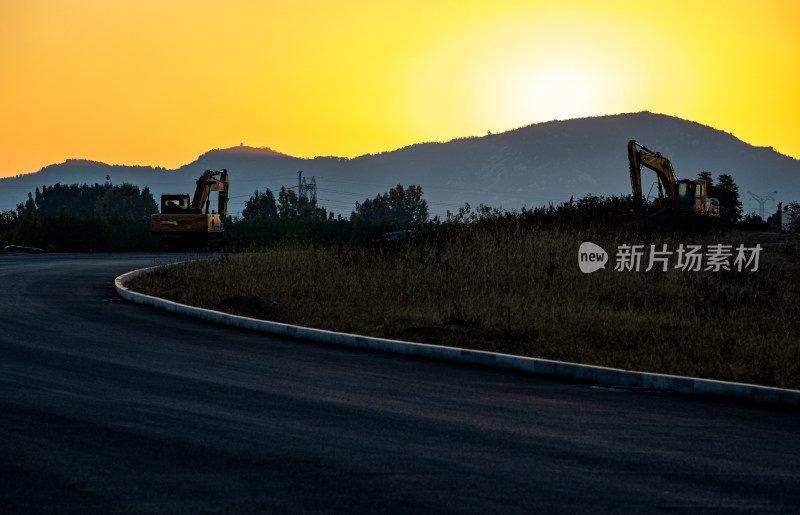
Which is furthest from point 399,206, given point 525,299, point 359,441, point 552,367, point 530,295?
point 359,441

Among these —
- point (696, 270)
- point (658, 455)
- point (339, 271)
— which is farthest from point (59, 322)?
point (696, 270)

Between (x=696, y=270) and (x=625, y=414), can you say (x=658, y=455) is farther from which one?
(x=696, y=270)

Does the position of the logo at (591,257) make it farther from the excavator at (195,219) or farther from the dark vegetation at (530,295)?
the excavator at (195,219)

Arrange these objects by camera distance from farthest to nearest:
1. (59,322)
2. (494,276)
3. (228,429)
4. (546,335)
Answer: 1. (494,276)
2. (59,322)
3. (546,335)
4. (228,429)

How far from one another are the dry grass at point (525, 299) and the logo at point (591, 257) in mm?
254

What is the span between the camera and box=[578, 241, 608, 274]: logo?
64.7 feet

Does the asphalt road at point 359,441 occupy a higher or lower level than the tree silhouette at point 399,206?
lower

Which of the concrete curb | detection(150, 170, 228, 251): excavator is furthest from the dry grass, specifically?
detection(150, 170, 228, 251): excavator

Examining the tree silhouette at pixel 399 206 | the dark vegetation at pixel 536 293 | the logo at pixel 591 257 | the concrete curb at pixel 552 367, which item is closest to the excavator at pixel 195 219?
the dark vegetation at pixel 536 293

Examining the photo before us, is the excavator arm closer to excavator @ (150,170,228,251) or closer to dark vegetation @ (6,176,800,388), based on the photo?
dark vegetation @ (6,176,800,388)

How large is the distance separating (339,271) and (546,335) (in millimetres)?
8479

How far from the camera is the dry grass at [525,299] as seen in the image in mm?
11344

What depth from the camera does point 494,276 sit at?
18422 millimetres

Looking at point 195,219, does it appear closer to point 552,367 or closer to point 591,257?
point 591,257
